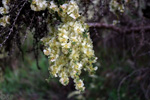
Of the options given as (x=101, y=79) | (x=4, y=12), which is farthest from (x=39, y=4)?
(x=101, y=79)

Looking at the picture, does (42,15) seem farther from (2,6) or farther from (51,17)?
(2,6)

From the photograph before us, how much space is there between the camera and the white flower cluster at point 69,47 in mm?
960

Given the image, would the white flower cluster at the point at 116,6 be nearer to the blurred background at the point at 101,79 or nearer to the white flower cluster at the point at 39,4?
the white flower cluster at the point at 39,4

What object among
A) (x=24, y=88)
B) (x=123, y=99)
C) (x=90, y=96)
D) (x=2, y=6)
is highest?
(x=24, y=88)

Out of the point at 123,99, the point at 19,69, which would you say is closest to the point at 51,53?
the point at 123,99

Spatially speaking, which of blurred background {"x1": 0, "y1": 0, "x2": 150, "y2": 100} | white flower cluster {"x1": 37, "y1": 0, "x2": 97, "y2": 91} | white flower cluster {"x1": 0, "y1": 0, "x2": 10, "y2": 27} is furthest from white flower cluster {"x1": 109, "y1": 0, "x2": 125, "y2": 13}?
blurred background {"x1": 0, "y1": 0, "x2": 150, "y2": 100}

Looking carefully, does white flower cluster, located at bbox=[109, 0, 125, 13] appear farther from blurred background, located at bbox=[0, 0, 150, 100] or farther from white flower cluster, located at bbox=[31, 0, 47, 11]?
blurred background, located at bbox=[0, 0, 150, 100]

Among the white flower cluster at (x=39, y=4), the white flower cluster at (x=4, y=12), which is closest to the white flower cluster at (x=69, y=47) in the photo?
the white flower cluster at (x=39, y=4)

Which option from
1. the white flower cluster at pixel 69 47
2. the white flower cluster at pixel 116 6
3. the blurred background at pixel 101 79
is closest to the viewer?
the white flower cluster at pixel 69 47

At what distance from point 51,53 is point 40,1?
262mm

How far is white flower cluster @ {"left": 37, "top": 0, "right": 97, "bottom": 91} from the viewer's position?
3.15 ft

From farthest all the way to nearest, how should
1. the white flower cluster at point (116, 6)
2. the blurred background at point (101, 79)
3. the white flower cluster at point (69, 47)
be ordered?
the blurred background at point (101, 79)
the white flower cluster at point (116, 6)
the white flower cluster at point (69, 47)

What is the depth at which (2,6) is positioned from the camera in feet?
3.65

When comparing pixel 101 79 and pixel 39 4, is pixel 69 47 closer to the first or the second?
pixel 39 4
